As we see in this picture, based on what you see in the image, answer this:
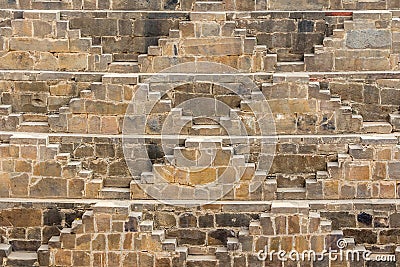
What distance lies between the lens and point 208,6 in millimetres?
21766

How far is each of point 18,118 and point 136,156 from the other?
8.13 ft

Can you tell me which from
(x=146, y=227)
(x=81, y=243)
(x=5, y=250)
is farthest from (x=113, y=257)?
(x=5, y=250)

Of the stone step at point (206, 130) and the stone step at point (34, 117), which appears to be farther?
the stone step at point (34, 117)

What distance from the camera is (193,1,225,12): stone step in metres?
21.8

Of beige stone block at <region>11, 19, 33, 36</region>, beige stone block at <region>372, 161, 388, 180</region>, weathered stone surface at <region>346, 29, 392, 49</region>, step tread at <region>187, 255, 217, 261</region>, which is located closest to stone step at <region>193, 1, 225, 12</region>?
weathered stone surface at <region>346, 29, 392, 49</region>

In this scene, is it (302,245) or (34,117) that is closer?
(302,245)

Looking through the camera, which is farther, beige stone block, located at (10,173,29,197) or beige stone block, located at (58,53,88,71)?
beige stone block, located at (58,53,88,71)

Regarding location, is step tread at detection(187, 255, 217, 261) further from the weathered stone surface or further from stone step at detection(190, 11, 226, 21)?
the weathered stone surface

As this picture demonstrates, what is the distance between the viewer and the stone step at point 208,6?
71.4 ft

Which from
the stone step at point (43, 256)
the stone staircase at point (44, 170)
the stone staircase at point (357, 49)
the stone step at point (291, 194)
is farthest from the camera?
the stone staircase at point (357, 49)

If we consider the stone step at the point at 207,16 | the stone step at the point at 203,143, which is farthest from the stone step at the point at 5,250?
the stone step at the point at 207,16

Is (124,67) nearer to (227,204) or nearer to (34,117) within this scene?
(34,117)

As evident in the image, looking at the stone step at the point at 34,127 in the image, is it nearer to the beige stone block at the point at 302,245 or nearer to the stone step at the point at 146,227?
the stone step at the point at 146,227

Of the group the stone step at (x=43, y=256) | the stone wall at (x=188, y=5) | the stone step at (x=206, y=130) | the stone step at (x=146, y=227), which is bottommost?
the stone step at (x=43, y=256)
